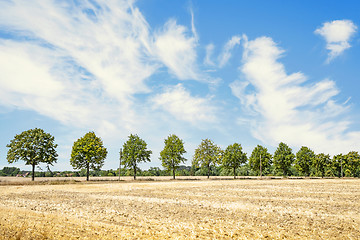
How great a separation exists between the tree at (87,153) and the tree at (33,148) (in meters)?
4.60

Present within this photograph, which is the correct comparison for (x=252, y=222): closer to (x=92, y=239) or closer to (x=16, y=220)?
(x=92, y=239)

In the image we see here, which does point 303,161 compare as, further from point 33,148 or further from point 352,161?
point 33,148

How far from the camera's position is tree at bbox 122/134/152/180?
225ft

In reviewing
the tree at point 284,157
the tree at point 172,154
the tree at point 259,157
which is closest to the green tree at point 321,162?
the tree at point 284,157

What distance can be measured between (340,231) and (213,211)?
21.9 ft

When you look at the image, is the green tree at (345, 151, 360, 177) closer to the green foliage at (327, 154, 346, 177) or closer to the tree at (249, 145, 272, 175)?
the green foliage at (327, 154, 346, 177)

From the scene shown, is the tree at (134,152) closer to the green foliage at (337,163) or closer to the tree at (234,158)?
the tree at (234,158)

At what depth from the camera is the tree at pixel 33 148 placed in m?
54.0

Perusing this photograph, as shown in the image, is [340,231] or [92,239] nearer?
[92,239]

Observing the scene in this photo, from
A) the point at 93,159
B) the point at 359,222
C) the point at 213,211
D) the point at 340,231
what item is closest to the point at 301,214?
the point at 359,222

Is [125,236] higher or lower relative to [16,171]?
higher

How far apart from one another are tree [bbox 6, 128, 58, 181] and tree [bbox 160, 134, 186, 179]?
28.9 metres

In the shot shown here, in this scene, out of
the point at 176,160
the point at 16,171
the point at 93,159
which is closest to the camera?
the point at 93,159

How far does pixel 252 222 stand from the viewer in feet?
39.5
